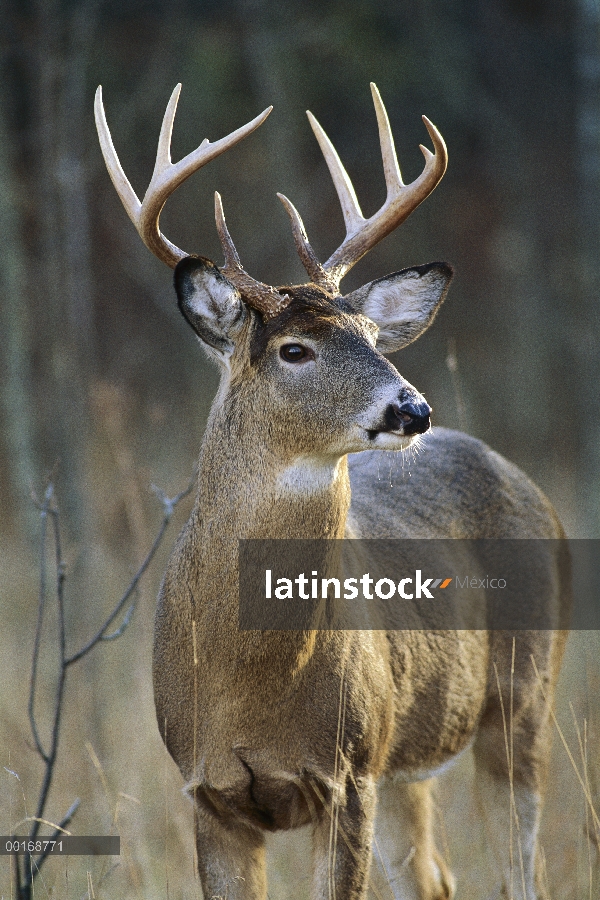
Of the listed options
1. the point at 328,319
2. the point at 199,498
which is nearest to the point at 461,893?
the point at 199,498

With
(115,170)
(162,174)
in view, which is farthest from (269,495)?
(115,170)

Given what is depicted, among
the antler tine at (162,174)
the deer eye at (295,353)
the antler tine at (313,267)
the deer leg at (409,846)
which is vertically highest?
the antler tine at (162,174)

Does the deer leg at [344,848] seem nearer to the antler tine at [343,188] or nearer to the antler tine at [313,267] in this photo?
the antler tine at [313,267]

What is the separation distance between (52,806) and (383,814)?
1851 millimetres

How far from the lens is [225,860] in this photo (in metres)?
3.93

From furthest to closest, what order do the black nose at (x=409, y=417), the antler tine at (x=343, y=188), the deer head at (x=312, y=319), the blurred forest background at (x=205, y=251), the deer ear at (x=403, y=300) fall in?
1. the blurred forest background at (x=205, y=251)
2. the antler tine at (x=343, y=188)
3. the deer ear at (x=403, y=300)
4. the deer head at (x=312, y=319)
5. the black nose at (x=409, y=417)

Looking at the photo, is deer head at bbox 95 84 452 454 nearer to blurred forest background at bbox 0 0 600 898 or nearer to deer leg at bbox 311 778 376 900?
deer leg at bbox 311 778 376 900

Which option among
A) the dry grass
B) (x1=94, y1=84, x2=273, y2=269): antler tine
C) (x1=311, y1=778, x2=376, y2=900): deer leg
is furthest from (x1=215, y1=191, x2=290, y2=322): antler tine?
the dry grass

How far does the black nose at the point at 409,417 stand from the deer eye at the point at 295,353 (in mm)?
392

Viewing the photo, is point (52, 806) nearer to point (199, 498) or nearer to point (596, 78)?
point (199, 498)

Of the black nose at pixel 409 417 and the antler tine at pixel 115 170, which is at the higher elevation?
the antler tine at pixel 115 170

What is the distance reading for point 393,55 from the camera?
14594 mm

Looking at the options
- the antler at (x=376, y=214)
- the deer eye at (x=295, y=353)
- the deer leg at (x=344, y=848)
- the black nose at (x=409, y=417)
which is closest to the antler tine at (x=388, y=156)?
the antler at (x=376, y=214)

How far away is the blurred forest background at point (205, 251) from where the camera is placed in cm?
702
